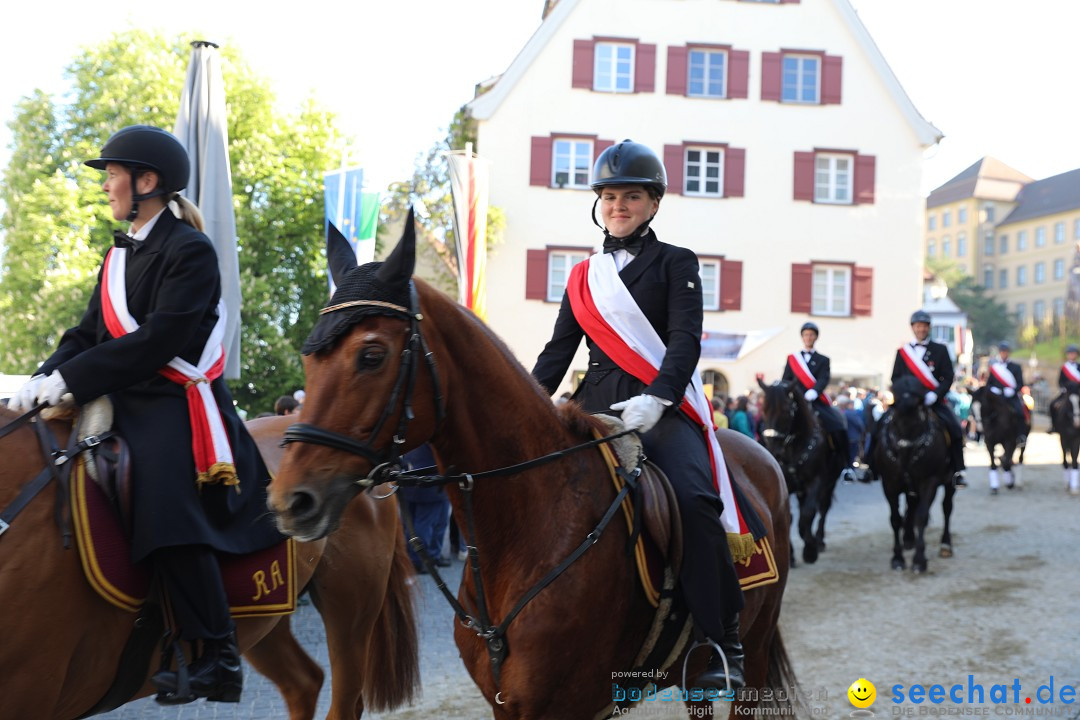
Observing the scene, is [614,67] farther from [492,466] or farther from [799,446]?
[492,466]

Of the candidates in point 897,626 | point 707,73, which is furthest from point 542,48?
point 897,626

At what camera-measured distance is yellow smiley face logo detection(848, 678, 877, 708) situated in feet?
20.1

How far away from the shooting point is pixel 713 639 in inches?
150

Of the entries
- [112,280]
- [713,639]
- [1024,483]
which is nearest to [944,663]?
[713,639]

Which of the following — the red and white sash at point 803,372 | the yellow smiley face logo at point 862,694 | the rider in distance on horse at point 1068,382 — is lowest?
the yellow smiley face logo at point 862,694

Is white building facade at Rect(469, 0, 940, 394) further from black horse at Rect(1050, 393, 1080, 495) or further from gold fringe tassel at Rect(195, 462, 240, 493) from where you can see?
gold fringe tassel at Rect(195, 462, 240, 493)

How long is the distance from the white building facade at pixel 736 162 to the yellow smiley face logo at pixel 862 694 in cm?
2322

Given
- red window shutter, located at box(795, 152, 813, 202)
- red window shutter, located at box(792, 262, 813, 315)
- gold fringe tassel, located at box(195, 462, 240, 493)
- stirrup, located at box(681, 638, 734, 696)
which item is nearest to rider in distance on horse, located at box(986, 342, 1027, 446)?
red window shutter, located at box(792, 262, 813, 315)

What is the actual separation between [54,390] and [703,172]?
93.6 feet

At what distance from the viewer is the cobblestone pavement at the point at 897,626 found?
21.1ft

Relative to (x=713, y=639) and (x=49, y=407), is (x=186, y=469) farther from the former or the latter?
(x=713, y=639)

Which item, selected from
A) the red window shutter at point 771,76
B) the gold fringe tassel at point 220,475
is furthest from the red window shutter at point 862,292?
the gold fringe tassel at point 220,475

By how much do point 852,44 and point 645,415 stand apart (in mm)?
30790

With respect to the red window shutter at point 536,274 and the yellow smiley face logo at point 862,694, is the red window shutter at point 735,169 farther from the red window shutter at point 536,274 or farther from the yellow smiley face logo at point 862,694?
the yellow smiley face logo at point 862,694
